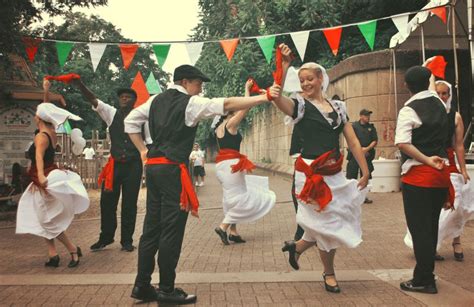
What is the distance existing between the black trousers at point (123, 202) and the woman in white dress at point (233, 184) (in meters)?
1.13

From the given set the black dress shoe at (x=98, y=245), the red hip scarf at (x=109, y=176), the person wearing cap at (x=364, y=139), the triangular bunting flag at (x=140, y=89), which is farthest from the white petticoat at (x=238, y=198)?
the triangular bunting flag at (x=140, y=89)

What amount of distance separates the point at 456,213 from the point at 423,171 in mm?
1482

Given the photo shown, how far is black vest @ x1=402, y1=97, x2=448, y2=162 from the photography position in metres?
4.59

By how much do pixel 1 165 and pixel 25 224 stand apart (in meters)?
7.13

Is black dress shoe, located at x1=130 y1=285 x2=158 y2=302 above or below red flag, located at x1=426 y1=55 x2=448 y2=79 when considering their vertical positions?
below

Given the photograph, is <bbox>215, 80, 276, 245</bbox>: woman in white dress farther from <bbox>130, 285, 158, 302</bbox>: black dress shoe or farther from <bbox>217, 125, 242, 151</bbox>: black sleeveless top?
<bbox>130, 285, 158, 302</bbox>: black dress shoe

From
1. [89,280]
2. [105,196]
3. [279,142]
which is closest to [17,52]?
[105,196]

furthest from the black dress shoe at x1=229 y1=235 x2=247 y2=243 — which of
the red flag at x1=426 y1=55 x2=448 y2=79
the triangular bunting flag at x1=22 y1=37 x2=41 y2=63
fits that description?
the triangular bunting flag at x1=22 y1=37 x2=41 y2=63

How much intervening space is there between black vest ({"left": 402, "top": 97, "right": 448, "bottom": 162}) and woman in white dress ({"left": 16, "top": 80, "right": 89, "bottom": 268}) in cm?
357

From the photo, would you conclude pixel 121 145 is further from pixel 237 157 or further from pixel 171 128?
pixel 171 128

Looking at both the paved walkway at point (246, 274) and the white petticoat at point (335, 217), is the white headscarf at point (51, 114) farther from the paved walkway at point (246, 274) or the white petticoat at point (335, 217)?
the white petticoat at point (335, 217)

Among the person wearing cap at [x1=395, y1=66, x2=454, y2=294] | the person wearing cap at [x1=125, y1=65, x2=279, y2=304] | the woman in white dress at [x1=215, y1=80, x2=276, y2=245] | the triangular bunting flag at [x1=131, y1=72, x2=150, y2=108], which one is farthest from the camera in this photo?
the triangular bunting flag at [x1=131, y1=72, x2=150, y2=108]

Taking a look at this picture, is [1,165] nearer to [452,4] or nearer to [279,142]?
[452,4]

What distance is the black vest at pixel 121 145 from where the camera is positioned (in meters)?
6.80
